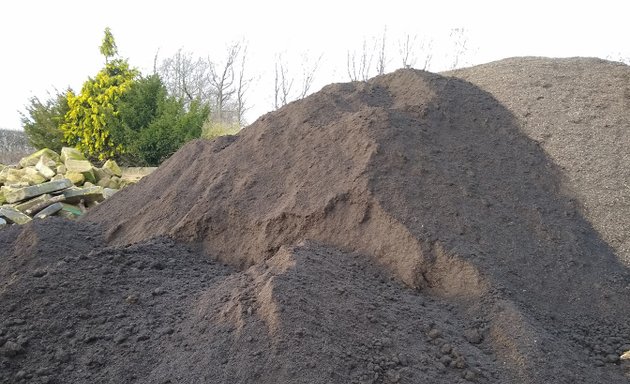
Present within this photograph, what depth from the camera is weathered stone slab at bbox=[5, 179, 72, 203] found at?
792 centimetres

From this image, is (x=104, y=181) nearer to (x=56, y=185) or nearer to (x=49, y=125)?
(x=56, y=185)

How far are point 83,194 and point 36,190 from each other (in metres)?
0.73

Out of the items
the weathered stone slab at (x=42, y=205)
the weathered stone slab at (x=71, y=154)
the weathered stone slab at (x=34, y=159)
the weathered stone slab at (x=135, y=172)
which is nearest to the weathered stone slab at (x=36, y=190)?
the weathered stone slab at (x=42, y=205)

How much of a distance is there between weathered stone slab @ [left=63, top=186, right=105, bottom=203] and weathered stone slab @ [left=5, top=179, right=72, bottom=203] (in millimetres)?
129

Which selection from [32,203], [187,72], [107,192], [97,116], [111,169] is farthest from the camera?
[187,72]

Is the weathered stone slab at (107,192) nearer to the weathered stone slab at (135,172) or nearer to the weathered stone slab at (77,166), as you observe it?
the weathered stone slab at (77,166)

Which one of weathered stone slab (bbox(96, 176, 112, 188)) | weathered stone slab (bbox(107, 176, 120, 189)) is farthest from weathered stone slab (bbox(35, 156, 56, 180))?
weathered stone slab (bbox(107, 176, 120, 189))

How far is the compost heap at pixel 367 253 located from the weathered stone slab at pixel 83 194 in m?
2.59

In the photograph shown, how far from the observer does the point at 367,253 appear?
11.6 ft

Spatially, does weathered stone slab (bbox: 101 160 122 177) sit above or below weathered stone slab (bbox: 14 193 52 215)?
above

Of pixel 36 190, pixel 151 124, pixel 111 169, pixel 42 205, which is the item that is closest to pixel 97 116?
pixel 151 124

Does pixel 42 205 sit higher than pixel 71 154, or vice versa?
pixel 71 154

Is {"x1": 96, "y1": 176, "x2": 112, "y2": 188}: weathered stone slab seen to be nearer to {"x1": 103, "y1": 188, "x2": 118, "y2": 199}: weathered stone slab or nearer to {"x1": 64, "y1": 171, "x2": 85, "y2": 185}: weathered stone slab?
{"x1": 64, "y1": 171, "x2": 85, "y2": 185}: weathered stone slab

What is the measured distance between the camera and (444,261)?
130 inches
